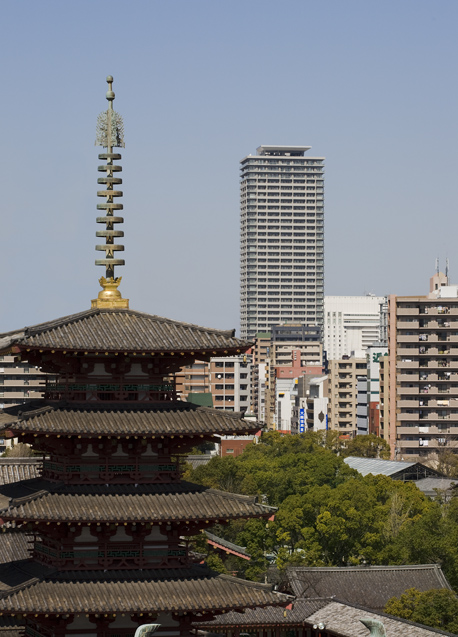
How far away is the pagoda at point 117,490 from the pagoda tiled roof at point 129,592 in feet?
0.16

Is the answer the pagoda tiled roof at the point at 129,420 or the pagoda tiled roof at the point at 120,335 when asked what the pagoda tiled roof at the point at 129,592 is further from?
the pagoda tiled roof at the point at 120,335

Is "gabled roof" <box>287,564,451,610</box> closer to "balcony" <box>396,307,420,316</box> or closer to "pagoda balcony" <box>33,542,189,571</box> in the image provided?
"pagoda balcony" <box>33,542,189,571</box>

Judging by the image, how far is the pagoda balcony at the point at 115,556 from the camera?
4588 cm

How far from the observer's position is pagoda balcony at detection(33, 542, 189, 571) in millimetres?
45875

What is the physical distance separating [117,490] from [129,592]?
147 inches

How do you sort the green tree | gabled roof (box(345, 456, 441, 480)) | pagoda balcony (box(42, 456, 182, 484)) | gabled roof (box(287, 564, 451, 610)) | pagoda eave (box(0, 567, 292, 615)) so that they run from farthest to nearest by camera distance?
1. gabled roof (box(345, 456, 441, 480))
2. gabled roof (box(287, 564, 451, 610))
3. the green tree
4. pagoda balcony (box(42, 456, 182, 484))
5. pagoda eave (box(0, 567, 292, 615))

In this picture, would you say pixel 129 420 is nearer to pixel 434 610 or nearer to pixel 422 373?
pixel 434 610

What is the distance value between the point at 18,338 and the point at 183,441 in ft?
24.1

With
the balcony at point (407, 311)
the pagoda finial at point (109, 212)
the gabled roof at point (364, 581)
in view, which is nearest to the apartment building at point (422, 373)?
the balcony at point (407, 311)

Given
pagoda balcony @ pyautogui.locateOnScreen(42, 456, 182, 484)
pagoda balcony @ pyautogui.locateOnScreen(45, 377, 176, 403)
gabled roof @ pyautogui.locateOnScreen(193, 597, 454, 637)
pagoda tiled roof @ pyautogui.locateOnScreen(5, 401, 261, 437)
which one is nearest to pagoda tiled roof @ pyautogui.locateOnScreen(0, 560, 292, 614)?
pagoda balcony @ pyautogui.locateOnScreen(42, 456, 182, 484)

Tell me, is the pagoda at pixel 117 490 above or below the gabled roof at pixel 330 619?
above

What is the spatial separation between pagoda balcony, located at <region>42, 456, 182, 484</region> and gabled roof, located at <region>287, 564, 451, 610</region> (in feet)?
156

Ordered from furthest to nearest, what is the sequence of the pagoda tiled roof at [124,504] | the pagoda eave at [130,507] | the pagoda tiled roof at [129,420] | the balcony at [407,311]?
the balcony at [407,311]
the pagoda tiled roof at [129,420]
the pagoda tiled roof at [124,504]
the pagoda eave at [130,507]

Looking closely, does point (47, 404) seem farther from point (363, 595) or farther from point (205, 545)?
point (363, 595)
